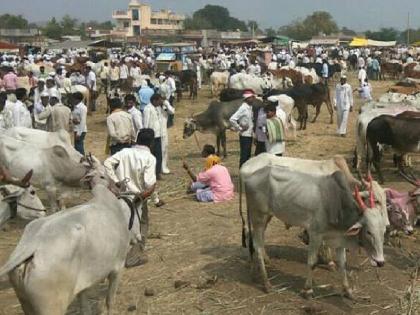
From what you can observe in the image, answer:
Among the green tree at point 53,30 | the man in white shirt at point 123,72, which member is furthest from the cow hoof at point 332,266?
the green tree at point 53,30

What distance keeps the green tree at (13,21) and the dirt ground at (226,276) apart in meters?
76.9

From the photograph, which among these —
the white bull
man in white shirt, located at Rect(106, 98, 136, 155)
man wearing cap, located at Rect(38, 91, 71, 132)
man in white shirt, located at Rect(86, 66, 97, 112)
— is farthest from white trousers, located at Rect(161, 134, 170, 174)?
the white bull

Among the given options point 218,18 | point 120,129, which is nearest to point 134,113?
point 120,129

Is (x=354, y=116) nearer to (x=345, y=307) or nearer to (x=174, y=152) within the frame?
(x=174, y=152)

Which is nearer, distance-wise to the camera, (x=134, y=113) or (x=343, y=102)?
(x=134, y=113)

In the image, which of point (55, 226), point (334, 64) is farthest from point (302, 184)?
point (334, 64)

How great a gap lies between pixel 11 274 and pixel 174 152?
390 inches

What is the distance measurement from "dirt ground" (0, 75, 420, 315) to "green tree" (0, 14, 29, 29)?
252 ft

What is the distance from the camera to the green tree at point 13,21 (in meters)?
80.8

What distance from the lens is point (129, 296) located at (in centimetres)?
636

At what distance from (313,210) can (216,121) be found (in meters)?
7.75

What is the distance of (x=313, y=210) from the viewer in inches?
237

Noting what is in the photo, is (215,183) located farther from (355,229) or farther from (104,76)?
(104,76)

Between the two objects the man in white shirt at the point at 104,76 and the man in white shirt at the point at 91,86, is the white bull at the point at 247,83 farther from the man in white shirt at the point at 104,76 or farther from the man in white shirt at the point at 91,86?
the man in white shirt at the point at 91,86
